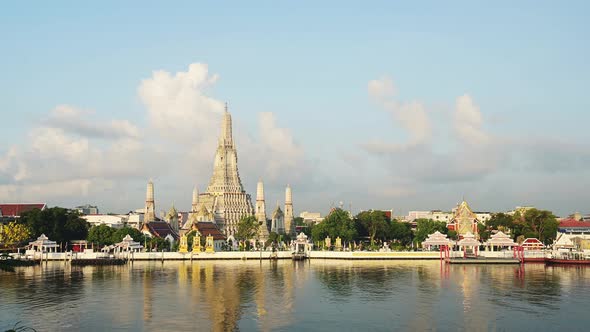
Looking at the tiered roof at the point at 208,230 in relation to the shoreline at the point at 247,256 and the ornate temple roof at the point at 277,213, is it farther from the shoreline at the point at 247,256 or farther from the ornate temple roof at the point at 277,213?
the ornate temple roof at the point at 277,213

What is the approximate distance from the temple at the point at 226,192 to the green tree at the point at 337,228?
127ft

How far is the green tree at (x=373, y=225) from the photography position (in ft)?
404

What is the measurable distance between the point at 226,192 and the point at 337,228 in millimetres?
48562

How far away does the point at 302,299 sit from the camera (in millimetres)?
54031

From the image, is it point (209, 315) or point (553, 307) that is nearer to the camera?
point (209, 315)

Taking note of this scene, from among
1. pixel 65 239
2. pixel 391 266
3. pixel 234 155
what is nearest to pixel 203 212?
pixel 234 155

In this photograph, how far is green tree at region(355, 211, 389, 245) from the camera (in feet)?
404

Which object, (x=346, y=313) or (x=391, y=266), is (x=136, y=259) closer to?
(x=391, y=266)

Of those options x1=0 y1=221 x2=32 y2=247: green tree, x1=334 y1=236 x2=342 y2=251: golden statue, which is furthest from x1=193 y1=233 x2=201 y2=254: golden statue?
x1=0 y1=221 x2=32 y2=247: green tree

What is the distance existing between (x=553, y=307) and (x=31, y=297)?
4042 centimetres

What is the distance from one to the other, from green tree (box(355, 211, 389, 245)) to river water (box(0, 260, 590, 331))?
40.0 metres

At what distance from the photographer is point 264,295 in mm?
55875

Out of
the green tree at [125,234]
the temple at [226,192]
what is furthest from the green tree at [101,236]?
the temple at [226,192]

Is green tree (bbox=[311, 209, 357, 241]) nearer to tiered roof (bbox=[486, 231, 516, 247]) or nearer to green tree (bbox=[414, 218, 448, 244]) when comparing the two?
green tree (bbox=[414, 218, 448, 244])
